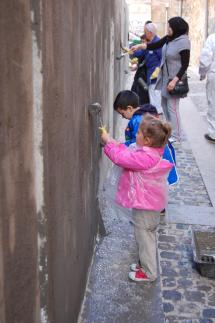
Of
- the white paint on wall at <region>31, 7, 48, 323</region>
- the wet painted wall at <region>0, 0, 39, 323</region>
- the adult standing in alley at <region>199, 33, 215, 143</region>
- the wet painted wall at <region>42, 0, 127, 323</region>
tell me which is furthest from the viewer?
the adult standing in alley at <region>199, 33, 215, 143</region>

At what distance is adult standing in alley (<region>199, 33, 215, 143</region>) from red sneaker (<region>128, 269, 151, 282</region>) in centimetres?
503

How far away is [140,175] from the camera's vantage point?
3719 millimetres

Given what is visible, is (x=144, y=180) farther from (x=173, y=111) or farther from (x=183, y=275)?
(x=173, y=111)

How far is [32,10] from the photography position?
Answer: 1783 mm

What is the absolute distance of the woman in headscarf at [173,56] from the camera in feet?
24.1

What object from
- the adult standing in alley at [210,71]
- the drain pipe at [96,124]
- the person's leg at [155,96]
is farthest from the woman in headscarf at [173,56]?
the drain pipe at [96,124]

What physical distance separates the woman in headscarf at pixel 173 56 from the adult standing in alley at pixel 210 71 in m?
0.98

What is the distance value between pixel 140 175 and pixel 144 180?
46 mm

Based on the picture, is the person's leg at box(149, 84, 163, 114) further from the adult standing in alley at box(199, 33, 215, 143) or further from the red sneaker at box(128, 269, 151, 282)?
the red sneaker at box(128, 269, 151, 282)

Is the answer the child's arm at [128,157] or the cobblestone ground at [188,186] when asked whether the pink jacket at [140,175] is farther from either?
the cobblestone ground at [188,186]

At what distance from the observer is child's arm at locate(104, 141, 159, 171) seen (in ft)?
11.8

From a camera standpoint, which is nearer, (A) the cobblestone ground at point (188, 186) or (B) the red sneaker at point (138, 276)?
(B) the red sneaker at point (138, 276)

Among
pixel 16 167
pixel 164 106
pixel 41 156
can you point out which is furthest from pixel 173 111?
pixel 16 167

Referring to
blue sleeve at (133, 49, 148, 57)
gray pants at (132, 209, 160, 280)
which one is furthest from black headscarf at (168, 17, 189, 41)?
gray pants at (132, 209, 160, 280)
